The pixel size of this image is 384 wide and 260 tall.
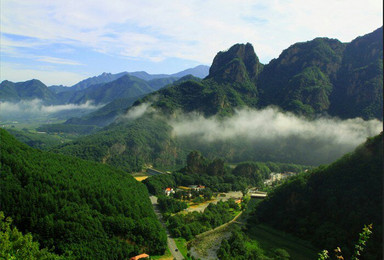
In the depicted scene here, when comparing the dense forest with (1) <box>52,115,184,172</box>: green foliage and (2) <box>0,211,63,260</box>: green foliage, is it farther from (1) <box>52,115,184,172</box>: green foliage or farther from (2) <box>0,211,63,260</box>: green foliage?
(1) <box>52,115,184,172</box>: green foliage

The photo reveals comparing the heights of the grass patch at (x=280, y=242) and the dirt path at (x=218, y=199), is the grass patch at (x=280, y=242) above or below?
above

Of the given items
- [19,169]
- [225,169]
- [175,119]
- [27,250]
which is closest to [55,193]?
[19,169]

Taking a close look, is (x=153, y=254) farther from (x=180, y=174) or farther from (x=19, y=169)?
(x=180, y=174)

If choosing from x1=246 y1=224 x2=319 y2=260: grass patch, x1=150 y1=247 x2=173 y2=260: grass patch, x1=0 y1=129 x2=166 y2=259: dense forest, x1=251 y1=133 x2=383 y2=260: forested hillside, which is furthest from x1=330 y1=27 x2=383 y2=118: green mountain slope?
x1=0 y1=129 x2=166 y2=259: dense forest

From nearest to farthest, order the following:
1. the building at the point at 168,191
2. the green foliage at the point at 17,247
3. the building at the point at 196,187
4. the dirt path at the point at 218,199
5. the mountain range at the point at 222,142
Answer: the green foliage at the point at 17,247 < the dirt path at the point at 218,199 < the building at the point at 168,191 < the building at the point at 196,187 < the mountain range at the point at 222,142

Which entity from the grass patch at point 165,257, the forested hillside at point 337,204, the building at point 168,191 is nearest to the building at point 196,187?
the building at point 168,191

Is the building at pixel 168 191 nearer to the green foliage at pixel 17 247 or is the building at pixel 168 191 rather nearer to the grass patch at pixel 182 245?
the grass patch at pixel 182 245
